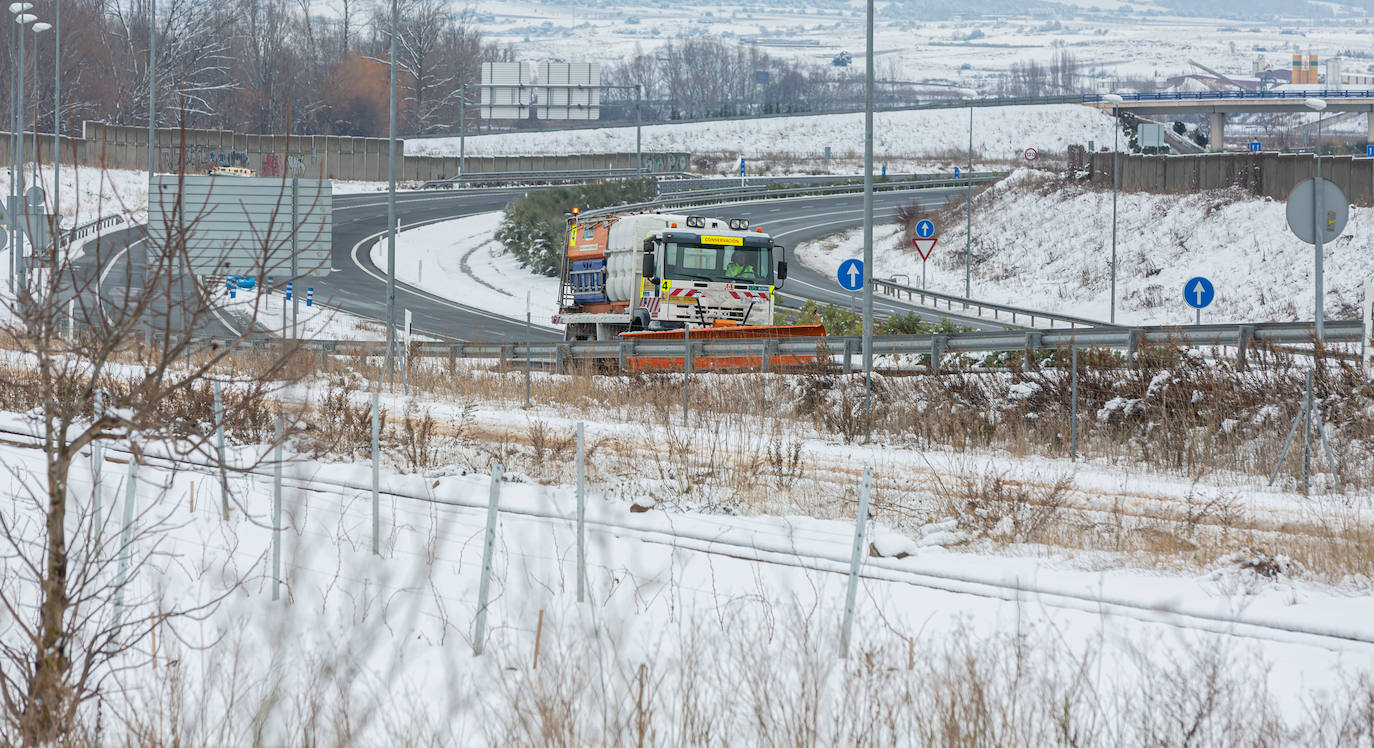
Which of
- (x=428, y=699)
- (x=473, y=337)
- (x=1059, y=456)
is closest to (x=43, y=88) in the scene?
(x=473, y=337)

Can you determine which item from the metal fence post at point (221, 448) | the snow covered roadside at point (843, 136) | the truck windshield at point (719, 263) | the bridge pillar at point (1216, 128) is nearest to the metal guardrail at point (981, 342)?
the truck windshield at point (719, 263)

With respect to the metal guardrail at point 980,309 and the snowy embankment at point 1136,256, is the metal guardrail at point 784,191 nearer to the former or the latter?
the snowy embankment at point 1136,256

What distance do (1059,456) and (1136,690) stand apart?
10423 mm

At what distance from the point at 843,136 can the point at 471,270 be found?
6939cm

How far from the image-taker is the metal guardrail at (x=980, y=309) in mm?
41688

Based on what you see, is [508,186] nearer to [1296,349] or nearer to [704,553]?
[1296,349]

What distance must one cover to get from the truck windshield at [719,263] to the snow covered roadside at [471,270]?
1955 centimetres

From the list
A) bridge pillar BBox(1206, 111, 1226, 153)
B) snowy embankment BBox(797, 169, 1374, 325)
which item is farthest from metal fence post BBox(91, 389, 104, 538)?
bridge pillar BBox(1206, 111, 1226, 153)

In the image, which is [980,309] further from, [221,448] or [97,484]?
[97,484]

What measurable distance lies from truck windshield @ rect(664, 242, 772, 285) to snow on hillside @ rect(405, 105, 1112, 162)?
8744cm

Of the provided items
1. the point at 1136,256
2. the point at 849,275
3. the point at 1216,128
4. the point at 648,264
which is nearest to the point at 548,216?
the point at 1136,256

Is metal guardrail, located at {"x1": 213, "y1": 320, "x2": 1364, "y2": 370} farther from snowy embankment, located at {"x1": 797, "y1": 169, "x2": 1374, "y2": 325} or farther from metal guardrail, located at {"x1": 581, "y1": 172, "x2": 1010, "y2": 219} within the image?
metal guardrail, located at {"x1": 581, "y1": 172, "x2": 1010, "y2": 219}

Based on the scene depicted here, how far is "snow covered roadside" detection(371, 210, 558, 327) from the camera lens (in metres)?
51.3

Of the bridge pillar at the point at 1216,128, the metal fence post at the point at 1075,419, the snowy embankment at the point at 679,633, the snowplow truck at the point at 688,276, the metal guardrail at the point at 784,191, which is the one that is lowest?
the snowy embankment at the point at 679,633
